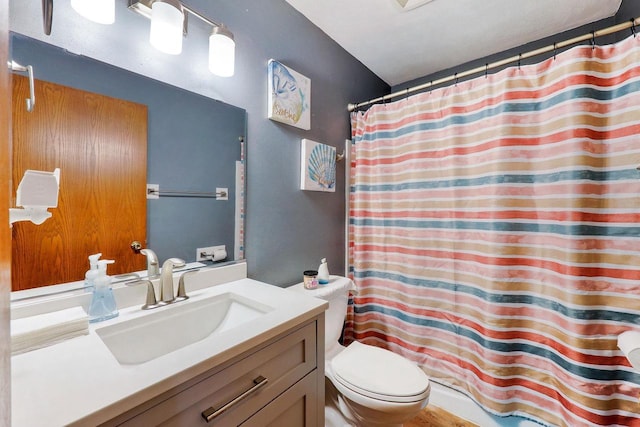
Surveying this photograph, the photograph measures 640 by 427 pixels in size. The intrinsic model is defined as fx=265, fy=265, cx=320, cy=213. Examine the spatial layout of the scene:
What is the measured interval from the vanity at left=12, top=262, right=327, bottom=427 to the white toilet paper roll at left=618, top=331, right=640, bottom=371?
1126 mm

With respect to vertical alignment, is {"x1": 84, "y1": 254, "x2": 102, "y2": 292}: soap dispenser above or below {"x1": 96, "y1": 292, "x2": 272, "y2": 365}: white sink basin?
above

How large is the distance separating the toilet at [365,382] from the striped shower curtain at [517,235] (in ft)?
1.42

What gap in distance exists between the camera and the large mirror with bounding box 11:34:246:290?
85 cm

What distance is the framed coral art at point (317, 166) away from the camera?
1.56 meters

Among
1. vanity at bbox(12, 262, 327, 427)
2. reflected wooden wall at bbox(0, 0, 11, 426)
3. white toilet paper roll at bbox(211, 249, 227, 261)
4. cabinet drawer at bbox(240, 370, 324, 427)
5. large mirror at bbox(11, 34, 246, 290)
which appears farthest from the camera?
white toilet paper roll at bbox(211, 249, 227, 261)

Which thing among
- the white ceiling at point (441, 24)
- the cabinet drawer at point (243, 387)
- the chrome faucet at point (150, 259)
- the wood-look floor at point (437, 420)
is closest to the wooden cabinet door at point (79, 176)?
the chrome faucet at point (150, 259)

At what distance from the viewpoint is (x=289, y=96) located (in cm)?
145

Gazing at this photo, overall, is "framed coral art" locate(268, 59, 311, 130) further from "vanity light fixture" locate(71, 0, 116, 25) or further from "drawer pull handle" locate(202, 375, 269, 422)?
"drawer pull handle" locate(202, 375, 269, 422)

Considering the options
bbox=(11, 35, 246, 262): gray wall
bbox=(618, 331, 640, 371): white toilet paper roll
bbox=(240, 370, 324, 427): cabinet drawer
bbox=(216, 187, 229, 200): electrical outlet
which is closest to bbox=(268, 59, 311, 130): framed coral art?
bbox=(11, 35, 246, 262): gray wall

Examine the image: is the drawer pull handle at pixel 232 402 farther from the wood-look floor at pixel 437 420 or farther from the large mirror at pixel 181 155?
the wood-look floor at pixel 437 420

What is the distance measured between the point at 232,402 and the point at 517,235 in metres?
1.42

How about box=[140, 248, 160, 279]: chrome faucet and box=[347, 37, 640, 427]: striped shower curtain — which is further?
box=[347, 37, 640, 427]: striped shower curtain

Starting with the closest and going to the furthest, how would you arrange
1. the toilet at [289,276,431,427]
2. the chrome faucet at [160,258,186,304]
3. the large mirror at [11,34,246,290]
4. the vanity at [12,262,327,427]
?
the vanity at [12,262,327,427]
the large mirror at [11,34,246,290]
the chrome faucet at [160,258,186,304]
the toilet at [289,276,431,427]

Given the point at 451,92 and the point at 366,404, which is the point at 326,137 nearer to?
the point at 451,92
